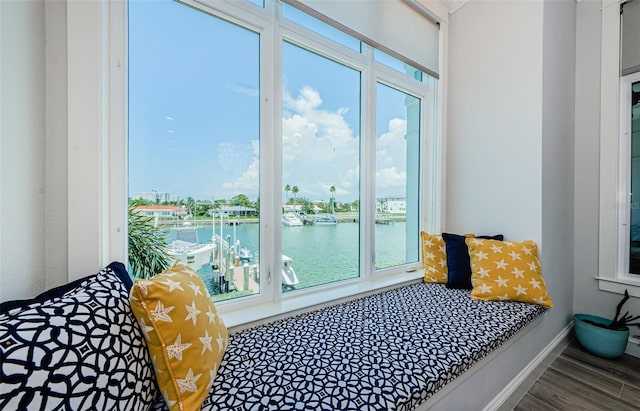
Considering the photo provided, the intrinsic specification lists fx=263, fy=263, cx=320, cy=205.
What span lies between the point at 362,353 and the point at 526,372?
1.40 meters

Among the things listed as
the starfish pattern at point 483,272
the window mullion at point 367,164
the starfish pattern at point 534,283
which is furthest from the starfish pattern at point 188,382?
the starfish pattern at point 534,283

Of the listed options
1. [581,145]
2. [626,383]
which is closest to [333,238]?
[626,383]

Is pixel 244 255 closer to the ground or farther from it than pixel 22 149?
closer to the ground

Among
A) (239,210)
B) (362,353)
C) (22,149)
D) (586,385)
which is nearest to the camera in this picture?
(22,149)

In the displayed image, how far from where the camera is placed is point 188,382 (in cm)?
78

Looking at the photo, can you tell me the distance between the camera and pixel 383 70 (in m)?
2.04

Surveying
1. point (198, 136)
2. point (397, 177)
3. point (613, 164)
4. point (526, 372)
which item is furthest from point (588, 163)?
point (198, 136)

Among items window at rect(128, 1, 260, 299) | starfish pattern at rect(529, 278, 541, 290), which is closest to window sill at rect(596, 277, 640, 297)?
starfish pattern at rect(529, 278, 541, 290)

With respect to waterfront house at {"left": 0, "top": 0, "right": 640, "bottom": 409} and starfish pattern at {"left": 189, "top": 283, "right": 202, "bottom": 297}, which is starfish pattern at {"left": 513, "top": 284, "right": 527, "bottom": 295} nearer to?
waterfront house at {"left": 0, "top": 0, "right": 640, "bottom": 409}

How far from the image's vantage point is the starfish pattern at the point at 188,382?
771 mm

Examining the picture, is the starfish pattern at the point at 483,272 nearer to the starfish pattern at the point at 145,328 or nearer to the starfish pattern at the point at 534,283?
the starfish pattern at the point at 534,283

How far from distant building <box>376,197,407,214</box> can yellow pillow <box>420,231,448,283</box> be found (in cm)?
33

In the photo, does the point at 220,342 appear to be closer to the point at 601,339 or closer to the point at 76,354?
the point at 76,354

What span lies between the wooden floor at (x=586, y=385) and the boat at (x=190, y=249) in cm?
191
